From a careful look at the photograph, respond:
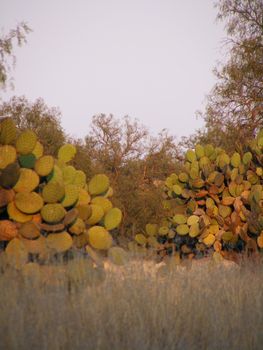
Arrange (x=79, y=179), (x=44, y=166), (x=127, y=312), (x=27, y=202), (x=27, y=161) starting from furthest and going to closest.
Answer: (x=79, y=179) → (x=27, y=161) → (x=44, y=166) → (x=27, y=202) → (x=127, y=312)

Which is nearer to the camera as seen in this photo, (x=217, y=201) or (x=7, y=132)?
(x=7, y=132)

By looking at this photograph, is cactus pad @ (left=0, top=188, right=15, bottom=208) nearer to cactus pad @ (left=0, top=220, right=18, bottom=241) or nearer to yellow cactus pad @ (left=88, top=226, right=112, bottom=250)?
cactus pad @ (left=0, top=220, right=18, bottom=241)

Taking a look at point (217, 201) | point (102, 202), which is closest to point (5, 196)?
point (102, 202)

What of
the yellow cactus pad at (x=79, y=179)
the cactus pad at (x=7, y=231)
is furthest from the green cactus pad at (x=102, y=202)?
the cactus pad at (x=7, y=231)

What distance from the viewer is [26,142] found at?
15.5 ft

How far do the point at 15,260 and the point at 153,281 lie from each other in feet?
3.91

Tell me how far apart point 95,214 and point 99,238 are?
12.3 inches

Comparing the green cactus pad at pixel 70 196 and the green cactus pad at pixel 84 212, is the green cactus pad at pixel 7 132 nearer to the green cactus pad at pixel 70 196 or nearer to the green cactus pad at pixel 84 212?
the green cactus pad at pixel 70 196

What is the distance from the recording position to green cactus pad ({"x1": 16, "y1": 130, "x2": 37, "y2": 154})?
4695 millimetres

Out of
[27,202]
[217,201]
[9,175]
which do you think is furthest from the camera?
[217,201]

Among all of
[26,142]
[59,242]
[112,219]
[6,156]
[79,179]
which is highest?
[26,142]

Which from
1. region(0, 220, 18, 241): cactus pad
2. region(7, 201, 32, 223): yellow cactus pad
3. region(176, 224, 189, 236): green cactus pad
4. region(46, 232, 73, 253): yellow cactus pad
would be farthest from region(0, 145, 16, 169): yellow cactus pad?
region(176, 224, 189, 236): green cactus pad

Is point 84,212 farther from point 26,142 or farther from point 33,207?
point 26,142

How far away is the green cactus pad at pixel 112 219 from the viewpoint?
216 inches
